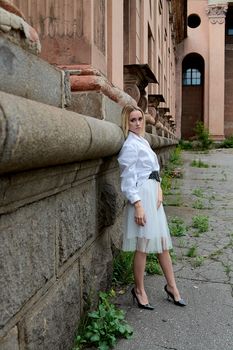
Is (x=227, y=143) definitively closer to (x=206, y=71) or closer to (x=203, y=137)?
(x=203, y=137)

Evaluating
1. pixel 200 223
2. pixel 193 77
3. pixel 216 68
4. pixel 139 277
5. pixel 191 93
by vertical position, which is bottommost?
pixel 200 223

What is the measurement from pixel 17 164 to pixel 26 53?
735 mm

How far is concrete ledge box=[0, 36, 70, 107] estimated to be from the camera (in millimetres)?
1952

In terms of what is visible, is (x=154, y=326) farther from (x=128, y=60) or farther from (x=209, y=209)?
(x=128, y=60)

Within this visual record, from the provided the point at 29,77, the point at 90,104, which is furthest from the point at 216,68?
the point at 29,77

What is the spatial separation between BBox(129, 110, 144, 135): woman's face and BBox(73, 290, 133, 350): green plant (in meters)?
1.18

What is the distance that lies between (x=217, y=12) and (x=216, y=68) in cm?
366

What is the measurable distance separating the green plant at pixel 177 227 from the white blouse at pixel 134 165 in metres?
2.20

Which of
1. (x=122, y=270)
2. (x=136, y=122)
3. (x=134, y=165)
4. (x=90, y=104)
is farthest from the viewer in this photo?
(x=122, y=270)

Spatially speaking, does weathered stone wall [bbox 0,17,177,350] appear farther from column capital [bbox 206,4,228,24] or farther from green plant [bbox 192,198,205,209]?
column capital [bbox 206,4,228,24]

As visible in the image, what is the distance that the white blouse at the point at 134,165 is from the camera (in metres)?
3.08

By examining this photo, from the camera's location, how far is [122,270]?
12.1ft

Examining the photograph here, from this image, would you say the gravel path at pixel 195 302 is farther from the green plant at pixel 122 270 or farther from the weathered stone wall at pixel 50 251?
the weathered stone wall at pixel 50 251

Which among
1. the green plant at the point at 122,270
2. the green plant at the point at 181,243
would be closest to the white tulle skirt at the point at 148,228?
the green plant at the point at 122,270
